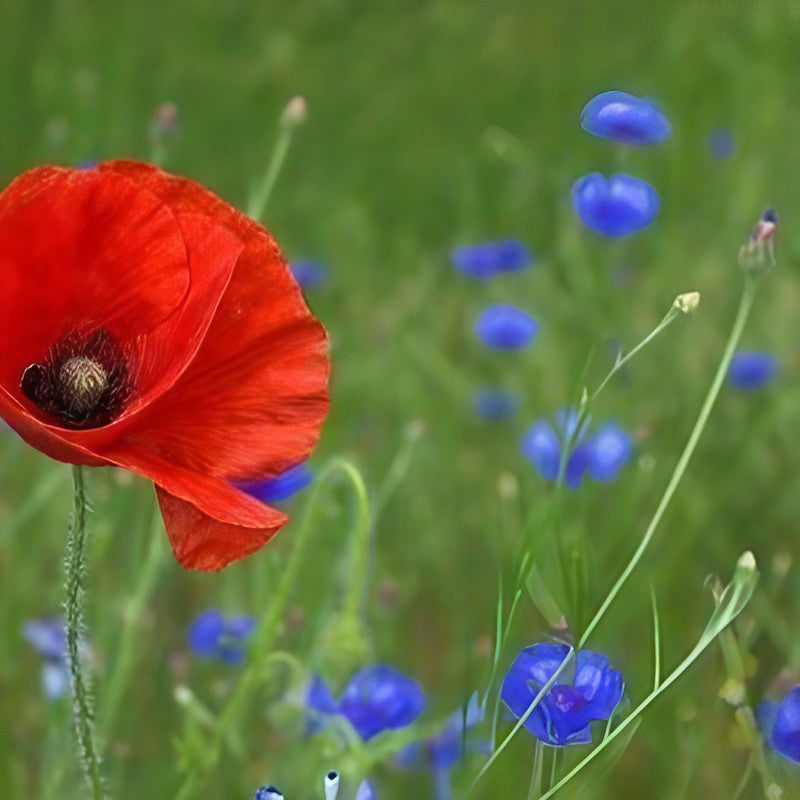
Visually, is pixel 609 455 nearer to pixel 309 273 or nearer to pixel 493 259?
pixel 493 259

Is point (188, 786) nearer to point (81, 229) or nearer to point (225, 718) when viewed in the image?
point (225, 718)

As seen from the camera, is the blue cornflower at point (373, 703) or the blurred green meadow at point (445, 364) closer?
the blue cornflower at point (373, 703)

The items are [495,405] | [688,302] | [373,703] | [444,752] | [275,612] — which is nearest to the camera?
[688,302]

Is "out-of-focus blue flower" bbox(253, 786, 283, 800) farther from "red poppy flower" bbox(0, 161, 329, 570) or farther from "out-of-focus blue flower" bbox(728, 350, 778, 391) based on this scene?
"out-of-focus blue flower" bbox(728, 350, 778, 391)

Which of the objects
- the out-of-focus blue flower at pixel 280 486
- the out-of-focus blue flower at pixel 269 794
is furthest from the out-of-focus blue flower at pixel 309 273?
the out-of-focus blue flower at pixel 269 794

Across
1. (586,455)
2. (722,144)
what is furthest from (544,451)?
(722,144)

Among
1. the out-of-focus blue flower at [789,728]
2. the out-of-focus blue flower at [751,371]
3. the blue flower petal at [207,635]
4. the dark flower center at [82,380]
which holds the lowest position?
the blue flower petal at [207,635]

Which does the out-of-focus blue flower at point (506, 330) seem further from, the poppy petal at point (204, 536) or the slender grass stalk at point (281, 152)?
the poppy petal at point (204, 536)

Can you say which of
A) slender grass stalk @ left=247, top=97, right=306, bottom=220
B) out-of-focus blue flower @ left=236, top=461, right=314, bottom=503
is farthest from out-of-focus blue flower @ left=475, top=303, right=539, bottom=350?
slender grass stalk @ left=247, top=97, right=306, bottom=220

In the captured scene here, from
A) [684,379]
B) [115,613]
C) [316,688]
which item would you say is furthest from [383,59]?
[316,688]
